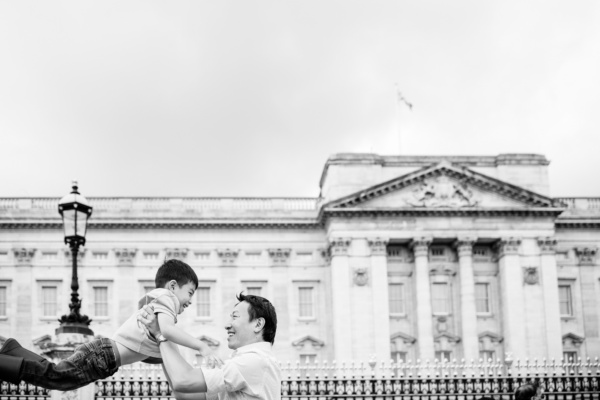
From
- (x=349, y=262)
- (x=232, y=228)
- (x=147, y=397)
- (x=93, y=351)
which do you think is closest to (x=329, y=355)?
(x=349, y=262)

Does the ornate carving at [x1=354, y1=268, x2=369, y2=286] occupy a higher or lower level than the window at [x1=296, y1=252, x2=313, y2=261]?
lower

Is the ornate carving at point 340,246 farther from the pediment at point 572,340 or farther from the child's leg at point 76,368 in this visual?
the child's leg at point 76,368

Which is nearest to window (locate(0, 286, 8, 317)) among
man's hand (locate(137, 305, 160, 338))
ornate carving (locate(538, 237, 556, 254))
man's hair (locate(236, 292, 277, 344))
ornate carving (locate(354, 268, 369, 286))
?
ornate carving (locate(354, 268, 369, 286))

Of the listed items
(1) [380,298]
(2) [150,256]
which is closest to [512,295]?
(1) [380,298]

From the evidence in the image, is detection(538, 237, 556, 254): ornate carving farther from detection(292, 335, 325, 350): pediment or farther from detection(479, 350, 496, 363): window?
detection(292, 335, 325, 350): pediment

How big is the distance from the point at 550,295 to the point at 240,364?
46.6 metres

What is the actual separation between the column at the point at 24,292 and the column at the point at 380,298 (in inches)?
637

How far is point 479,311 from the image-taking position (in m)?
51.7

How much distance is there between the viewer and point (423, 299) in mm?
50188

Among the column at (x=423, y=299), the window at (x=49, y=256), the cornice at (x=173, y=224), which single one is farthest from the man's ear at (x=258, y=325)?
the window at (x=49, y=256)

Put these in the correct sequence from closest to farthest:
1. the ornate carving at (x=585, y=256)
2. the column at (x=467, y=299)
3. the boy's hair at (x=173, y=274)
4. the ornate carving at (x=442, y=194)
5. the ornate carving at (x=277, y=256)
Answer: the boy's hair at (x=173, y=274)
the column at (x=467, y=299)
the ornate carving at (x=442, y=194)
the ornate carving at (x=277, y=256)
the ornate carving at (x=585, y=256)

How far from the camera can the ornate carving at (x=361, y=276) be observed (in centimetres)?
5009

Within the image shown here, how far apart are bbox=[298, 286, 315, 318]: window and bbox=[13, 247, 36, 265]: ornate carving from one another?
13.2 meters

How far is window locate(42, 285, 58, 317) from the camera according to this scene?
50656 mm
